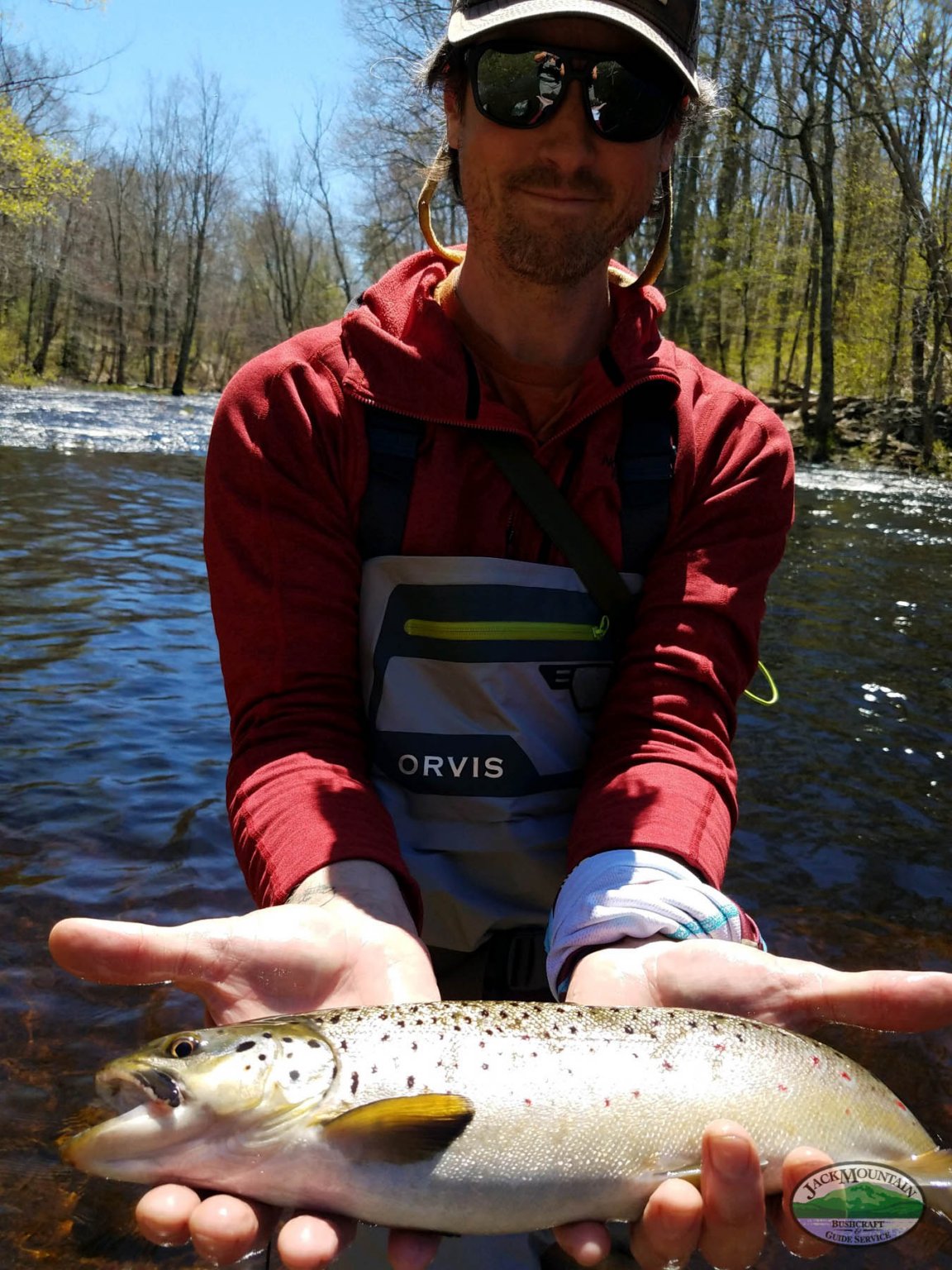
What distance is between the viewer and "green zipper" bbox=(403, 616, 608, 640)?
255 cm

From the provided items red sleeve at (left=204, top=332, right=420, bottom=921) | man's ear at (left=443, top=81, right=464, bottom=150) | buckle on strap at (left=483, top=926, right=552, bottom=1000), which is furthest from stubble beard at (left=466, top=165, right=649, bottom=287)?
buckle on strap at (left=483, top=926, right=552, bottom=1000)

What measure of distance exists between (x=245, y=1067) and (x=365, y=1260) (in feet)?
3.11

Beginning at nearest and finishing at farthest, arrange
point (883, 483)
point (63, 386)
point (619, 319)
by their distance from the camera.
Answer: point (619, 319) → point (883, 483) → point (63, 386)

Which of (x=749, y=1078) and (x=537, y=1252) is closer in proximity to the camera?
(x=749, y=1078)

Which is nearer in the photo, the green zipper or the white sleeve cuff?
the white sleeve cuff

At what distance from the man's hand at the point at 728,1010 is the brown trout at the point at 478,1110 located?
0.07 m

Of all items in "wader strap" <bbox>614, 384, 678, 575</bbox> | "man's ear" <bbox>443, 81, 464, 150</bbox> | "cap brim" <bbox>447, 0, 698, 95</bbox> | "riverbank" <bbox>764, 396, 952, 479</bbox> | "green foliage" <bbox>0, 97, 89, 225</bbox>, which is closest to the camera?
"cap brim" <bbox>447, 0, 698, 95</bbox>

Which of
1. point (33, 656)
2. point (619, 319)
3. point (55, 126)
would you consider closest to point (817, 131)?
point (55, 126)

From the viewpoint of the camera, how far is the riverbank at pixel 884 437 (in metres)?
25.0

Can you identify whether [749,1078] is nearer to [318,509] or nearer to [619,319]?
[318,509]

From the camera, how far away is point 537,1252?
2607mm

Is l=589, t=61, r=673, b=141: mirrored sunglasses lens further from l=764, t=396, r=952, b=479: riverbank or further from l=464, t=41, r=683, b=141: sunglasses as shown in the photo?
l=764, t=396, r=952, b=479: riverbank

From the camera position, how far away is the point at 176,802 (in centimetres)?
549

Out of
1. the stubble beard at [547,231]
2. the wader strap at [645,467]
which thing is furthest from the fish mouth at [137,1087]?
the stubble beard at [547,231]
